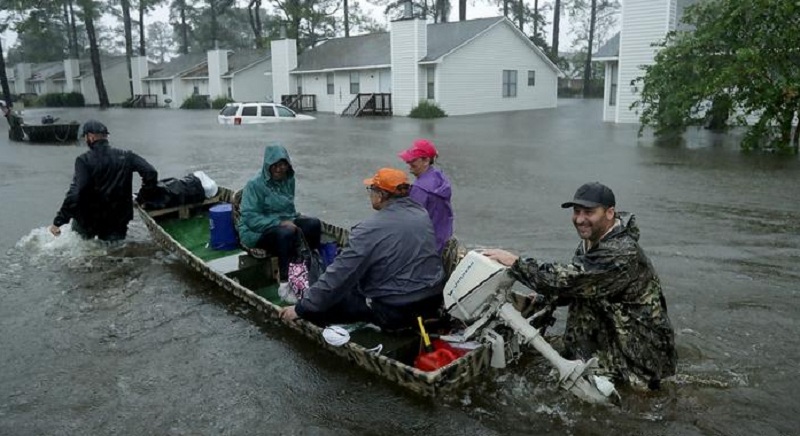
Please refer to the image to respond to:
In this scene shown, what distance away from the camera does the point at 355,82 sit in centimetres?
3972

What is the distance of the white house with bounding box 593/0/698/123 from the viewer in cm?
2453

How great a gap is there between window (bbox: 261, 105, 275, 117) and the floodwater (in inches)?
706

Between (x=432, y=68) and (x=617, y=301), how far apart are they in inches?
1274

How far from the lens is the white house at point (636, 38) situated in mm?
24531

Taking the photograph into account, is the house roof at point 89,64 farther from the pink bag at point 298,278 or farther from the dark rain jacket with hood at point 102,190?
the pink bag at point 298,278

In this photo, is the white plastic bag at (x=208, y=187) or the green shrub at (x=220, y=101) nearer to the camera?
the white plastic bag at (x=208, y=187)

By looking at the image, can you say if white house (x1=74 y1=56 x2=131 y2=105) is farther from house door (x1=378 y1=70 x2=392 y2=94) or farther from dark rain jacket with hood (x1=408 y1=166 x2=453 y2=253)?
dark rain jacket with hood (x1=408 y1=166 x2=453 y2=253)

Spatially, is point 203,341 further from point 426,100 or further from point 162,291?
point 426,100

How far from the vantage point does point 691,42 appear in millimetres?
17781

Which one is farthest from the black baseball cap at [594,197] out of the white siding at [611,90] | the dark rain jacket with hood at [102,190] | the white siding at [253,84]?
the white siding at [253,84]

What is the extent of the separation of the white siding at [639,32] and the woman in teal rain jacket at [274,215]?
20426 mm

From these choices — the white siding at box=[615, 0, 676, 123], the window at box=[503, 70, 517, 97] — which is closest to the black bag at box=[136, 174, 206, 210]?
the white siding at box=[615, 0, 676, 123]

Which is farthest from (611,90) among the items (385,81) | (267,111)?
(267,111)

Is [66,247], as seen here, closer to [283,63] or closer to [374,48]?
[374,48]
